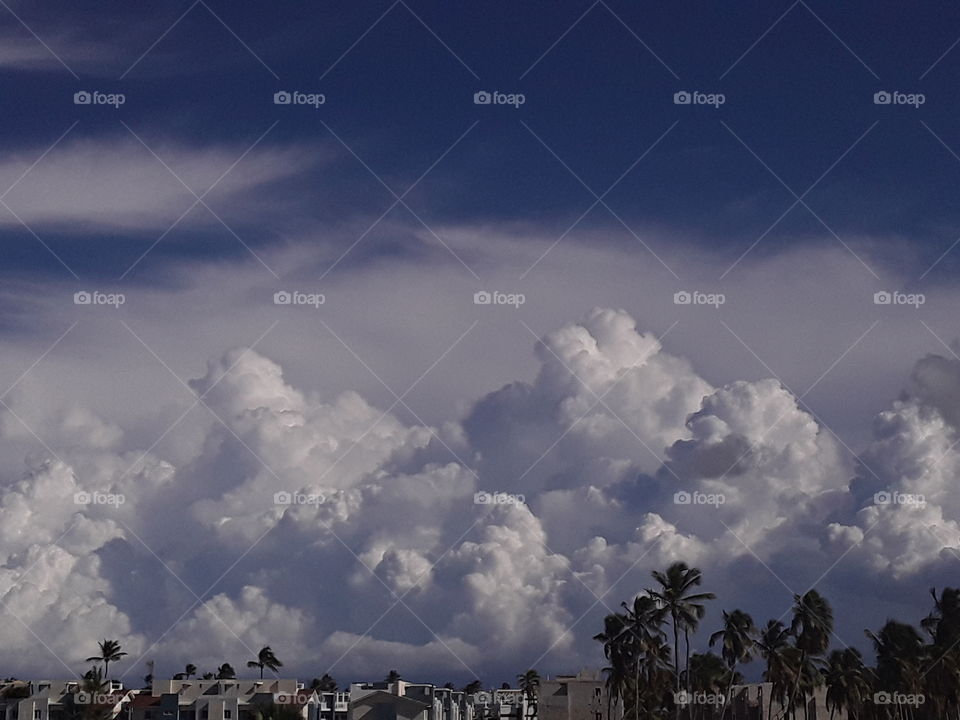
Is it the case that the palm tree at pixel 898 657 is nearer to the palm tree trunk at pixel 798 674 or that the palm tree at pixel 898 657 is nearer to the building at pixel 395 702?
the palm tree trunk at pixel 798 674

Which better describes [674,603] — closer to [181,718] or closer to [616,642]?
[616,642]

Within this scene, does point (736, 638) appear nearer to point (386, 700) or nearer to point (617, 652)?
point (617, 652)

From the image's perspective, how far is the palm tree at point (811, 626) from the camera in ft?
314

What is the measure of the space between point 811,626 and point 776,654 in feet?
12.0

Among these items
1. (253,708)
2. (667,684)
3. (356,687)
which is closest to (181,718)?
(253,708)

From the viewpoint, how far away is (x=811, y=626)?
95.6 meters

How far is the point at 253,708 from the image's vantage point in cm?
13075

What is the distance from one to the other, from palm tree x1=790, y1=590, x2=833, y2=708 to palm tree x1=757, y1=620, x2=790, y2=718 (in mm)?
1211

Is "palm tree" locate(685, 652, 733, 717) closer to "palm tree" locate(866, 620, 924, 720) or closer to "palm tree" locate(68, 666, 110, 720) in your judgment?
"palm tree" locate(866, 620, 924, 720)

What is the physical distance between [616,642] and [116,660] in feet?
244

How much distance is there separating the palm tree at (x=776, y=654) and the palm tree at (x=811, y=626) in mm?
1211

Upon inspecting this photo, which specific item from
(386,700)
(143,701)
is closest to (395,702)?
(386,700)

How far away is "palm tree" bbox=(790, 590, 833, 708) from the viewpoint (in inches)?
3762

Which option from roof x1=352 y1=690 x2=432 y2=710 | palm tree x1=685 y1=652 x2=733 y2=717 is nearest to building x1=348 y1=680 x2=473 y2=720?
roof x1=352 y1=690 x2=432 y2=710
